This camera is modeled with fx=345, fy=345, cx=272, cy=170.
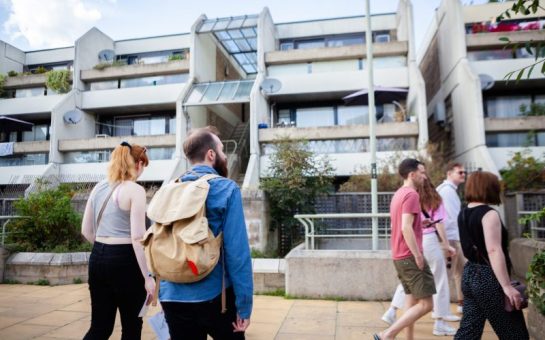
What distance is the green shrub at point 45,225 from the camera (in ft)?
24.6

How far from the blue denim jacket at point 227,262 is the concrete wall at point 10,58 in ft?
102

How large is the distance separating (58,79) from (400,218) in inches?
991

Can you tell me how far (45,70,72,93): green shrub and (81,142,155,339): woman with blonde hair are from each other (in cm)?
2397

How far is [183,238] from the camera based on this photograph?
1735 millimetres

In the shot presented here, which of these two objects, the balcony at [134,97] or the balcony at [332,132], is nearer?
the balcony at [332,132]

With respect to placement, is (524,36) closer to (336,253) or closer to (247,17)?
(247,17)

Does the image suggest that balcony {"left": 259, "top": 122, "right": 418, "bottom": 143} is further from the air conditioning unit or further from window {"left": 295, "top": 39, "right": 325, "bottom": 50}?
window {"left": 295, "top": 39, "right": 325, "bottom": 50}

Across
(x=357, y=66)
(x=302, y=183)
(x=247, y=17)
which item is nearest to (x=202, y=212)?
(x=302, y=183)

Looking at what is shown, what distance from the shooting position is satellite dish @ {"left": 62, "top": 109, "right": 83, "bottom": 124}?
68.9 ft

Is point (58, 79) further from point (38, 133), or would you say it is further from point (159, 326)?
point (159, 326)

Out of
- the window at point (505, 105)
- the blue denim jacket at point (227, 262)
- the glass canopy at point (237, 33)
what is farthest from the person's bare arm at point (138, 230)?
the window at point (505, 105)

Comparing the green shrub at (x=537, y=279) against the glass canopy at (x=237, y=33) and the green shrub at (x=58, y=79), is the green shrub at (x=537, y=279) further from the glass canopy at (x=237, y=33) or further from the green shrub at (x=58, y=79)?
the green shrub at (x=58, y=79)

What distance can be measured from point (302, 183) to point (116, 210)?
21.4 feet

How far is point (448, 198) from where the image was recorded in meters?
4.88
